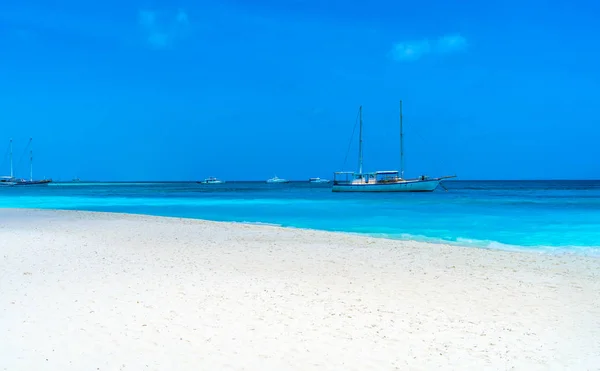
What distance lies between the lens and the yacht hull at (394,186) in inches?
2517

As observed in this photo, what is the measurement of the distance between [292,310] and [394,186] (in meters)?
58.2

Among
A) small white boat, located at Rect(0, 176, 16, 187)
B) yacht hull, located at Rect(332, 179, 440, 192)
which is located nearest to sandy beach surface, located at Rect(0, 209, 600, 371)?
yacht hull, located at Rect(332, 179, 440, 192)

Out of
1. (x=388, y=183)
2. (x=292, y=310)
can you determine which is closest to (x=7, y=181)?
(x=388, y=183)

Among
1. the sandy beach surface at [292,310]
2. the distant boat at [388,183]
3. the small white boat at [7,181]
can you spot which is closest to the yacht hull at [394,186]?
the distant boat at [388,183]

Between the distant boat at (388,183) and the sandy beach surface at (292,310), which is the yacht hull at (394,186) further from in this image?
the sandy beach surface at (292,310)

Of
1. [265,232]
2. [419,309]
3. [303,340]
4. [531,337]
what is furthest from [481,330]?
[265,232]

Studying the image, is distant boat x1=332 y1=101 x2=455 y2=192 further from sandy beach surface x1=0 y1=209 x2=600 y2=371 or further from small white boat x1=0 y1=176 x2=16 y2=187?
small white boat x1=0 y1=176 x2=16 y2=187

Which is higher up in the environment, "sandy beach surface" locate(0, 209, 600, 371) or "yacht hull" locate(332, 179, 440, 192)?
"yacht hull" locate(332, 179, 440, 192)

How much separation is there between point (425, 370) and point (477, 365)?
0.58 m

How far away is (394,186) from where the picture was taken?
63.8 meters

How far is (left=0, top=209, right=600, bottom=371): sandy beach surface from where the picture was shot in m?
5.18

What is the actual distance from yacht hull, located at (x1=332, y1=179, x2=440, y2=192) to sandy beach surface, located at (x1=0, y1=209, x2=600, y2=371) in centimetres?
5184

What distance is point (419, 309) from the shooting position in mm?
7074

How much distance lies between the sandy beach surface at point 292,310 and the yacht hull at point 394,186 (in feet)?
170
